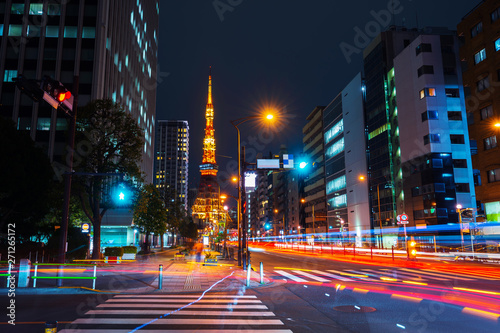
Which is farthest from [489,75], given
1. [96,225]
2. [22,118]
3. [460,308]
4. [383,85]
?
[22,118]

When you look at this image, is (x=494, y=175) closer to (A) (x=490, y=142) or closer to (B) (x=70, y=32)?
(A) (x=490, y=142)

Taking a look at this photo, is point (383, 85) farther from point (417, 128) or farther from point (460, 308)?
point (460, 308)

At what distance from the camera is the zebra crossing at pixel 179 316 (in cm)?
887

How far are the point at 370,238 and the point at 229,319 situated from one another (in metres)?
71.0

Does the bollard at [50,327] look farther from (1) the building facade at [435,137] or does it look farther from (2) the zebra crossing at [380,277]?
(1) the building facade at [435,137]

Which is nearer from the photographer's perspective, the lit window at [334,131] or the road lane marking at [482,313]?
the road lane marking at [482,313]

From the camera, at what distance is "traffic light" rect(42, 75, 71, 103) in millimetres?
12812

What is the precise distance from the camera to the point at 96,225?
33219mm

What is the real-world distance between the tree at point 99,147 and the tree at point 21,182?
4.06m

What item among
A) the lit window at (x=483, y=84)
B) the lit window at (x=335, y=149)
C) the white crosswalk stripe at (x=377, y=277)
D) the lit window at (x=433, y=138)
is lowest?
the white crosswalk stripe at (x=377, y=277)

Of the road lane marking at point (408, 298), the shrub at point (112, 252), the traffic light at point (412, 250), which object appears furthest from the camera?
the shrub at point (112, 252)

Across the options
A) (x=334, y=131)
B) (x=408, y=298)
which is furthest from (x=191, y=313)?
(x=334, y=131)

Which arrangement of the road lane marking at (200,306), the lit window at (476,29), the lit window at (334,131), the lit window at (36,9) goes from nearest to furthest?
the road lane marking at (200,306)
the lit window at (476,29)
the lit window at (36,9)
the lit window at (334,131)

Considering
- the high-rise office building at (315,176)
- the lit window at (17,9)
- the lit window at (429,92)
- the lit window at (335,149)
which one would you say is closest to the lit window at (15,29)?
the lit window at (17,9)
